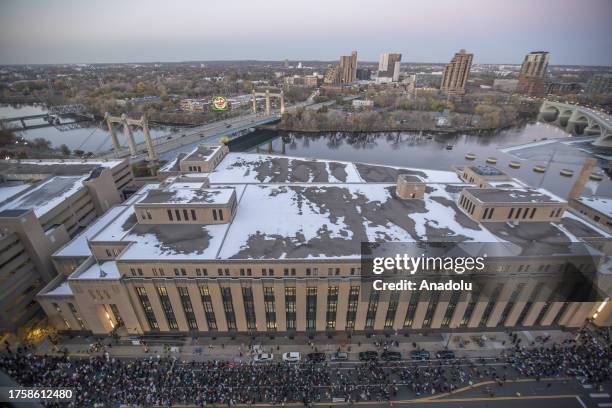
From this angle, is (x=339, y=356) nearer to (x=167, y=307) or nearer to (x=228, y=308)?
(x=228, y=308)

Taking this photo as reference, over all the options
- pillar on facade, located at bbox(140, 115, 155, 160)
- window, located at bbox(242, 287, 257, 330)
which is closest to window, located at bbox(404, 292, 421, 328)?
window, located at bbox(242, 287, 257, 330)

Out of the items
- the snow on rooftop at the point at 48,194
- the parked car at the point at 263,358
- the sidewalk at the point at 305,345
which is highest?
the snow on rooftop at the point at 48,194

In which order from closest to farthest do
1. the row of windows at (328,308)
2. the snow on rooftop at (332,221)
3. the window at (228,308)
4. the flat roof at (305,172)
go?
the window at (228,308) → the row of windows at (328,308) → the snow on rooftop at (332,221) → the flat roof at (305,172)

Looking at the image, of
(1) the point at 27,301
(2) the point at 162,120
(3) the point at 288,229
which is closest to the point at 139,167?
(1) the point at 27,301

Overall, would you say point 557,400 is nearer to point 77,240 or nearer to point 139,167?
point 77,240

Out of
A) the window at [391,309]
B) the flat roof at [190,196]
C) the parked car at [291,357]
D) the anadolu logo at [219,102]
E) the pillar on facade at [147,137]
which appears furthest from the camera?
the anadolu logo at [219,102]

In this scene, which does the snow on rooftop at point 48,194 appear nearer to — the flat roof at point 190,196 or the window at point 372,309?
the flat roof at point 190,196

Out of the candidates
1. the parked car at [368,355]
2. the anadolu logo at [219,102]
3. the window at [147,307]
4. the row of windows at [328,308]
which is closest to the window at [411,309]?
the row of windows at [328,308]
